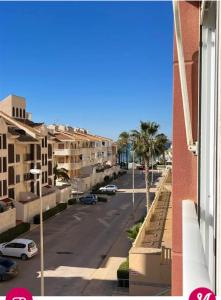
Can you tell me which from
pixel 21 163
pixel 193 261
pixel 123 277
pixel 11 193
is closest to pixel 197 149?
pixel 193 261

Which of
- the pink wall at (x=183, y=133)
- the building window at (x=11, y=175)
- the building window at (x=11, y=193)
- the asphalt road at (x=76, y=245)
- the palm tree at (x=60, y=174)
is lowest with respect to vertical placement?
the asphalt road at (x=76, y=245)

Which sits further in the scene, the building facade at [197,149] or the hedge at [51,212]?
the hedge at [51,212]

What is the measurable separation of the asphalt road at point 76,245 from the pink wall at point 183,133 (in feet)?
51.1

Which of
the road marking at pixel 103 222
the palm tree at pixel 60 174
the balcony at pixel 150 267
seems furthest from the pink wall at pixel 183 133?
the palm tree at pixel 60 174

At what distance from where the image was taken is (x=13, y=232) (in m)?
31.4

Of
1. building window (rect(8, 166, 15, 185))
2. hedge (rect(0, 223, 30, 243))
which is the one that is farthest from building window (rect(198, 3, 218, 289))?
building window (rect(8, 166, 15, 185))

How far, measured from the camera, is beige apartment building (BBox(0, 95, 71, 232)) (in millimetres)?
33344

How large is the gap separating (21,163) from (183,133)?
3448cm

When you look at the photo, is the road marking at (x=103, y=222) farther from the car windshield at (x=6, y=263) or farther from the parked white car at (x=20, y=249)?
the car windshield at (x=6, y=263)

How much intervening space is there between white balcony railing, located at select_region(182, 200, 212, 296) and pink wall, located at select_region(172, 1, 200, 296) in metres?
1.41

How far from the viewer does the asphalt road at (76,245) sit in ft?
70.6

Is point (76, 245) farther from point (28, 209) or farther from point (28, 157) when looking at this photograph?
point (28, 157)

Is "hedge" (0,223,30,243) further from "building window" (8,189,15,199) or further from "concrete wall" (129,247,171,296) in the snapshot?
"concrete wall" (129,247,171,296)

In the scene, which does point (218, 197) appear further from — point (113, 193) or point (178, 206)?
point (113, 193)
